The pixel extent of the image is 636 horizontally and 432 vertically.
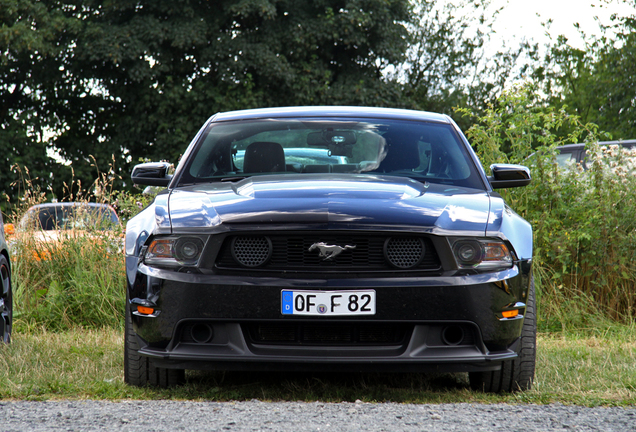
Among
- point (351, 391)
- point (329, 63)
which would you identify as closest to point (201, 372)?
point (351, 391)

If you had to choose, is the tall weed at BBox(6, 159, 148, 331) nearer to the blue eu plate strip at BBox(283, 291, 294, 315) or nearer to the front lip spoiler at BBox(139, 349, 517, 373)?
the front lip spoiler at BBox(139, 349, 517, 373)

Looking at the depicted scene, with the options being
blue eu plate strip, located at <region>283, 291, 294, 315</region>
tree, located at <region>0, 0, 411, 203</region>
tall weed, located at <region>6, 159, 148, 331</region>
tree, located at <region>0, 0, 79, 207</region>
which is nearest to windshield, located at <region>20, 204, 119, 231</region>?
tall weed, located at <region>6, 159, 148, 331</region>

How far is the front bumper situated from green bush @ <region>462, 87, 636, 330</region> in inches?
120

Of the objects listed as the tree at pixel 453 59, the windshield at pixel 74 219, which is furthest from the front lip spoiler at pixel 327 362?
the tree at pixel 453 59

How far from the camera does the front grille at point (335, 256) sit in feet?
10.5

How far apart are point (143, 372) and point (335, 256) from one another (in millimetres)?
1187

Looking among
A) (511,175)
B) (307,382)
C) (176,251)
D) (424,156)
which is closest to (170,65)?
(424,156)

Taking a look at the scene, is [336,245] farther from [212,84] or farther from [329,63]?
[329,63]

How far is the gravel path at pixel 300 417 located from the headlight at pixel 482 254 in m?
0.64

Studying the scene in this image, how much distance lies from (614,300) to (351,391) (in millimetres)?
3309

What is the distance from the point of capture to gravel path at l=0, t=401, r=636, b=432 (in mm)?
2803

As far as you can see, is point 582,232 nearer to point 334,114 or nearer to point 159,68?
point 334,114

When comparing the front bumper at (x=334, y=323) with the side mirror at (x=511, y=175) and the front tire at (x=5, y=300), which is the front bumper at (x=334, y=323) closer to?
the side mirror at (x=511, y=175)

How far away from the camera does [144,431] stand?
8.91ft
